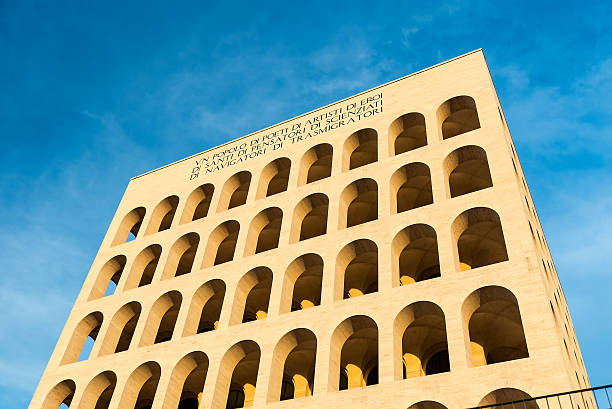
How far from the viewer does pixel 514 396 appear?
16.4 meters

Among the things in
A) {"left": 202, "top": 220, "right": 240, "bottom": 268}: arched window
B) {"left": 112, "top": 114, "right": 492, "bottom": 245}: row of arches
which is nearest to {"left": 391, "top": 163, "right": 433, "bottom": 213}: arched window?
{"left": 112, "top": 114, "right": 492, "bottom": 245}: row of arches

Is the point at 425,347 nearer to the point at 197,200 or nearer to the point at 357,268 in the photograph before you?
the point at 357,268

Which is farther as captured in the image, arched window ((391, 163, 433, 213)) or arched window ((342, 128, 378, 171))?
arched window ((342, 128, 378, 171))

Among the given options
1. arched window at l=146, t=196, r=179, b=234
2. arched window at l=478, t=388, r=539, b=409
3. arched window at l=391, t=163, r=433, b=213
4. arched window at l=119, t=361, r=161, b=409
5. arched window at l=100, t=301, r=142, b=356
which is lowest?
arched window at l=478, t=388, r=539, b=409

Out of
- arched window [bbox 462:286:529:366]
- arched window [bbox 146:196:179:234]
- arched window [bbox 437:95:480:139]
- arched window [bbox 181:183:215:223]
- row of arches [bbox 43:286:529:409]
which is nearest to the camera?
row of arches [bbox 43:286:529:409]

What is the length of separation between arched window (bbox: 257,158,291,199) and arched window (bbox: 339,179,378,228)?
3.91 meters

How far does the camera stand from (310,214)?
28141 mm

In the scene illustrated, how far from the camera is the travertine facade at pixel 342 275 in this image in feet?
61.6

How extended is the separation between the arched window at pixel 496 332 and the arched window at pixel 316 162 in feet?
31.8

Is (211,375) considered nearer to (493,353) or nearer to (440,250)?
(440,250)

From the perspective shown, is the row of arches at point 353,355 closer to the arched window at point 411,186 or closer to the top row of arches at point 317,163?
the arched window at point 411,186

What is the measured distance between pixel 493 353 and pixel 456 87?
11045 mm

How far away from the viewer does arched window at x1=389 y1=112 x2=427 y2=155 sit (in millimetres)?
27000

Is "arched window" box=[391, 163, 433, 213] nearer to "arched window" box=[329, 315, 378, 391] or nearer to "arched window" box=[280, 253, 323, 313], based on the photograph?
"arched window" box=[280, 253, 323, 313]
